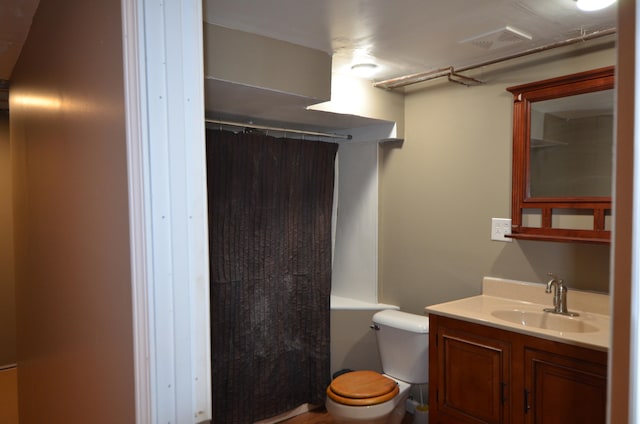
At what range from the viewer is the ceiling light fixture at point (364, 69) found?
8.01ft

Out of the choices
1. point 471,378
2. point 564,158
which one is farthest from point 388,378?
point 564,158

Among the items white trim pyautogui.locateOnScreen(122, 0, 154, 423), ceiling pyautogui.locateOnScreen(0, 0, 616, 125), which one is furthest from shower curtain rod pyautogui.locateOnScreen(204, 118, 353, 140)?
white trim pyautogui.locateOnScreen(122, 0, 154, 423)

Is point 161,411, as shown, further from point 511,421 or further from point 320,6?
point 511,421

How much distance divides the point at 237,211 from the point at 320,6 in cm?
128

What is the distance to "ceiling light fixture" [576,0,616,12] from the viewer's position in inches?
64.7

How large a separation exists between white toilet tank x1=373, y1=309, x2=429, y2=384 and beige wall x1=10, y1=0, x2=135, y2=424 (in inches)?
68.0

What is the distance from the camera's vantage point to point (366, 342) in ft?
10.2

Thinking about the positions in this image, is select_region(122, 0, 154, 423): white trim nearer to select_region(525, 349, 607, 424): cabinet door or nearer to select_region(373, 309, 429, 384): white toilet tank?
select_region(525, 349, 607, 424): cabinet door

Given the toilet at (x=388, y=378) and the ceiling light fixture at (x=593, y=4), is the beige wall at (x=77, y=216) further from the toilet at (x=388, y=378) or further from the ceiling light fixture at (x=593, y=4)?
the ceiling light fixture at (x=593, y=4)

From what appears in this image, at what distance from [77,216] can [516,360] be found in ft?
5.77

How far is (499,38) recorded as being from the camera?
2.04 m

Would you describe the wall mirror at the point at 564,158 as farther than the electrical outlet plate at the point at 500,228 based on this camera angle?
No

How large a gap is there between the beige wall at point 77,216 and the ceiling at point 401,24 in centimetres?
50

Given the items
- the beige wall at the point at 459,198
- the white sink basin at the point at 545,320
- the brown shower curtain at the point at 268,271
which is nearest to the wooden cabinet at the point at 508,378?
the white sink basin at the point at 545,320
